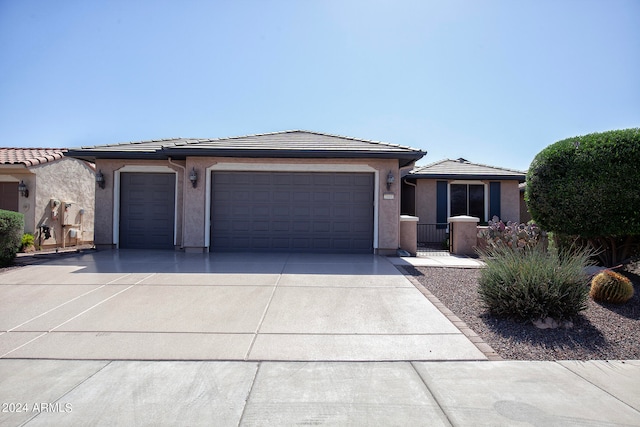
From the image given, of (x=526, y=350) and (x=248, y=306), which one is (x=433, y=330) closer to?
(x=526, y=350)

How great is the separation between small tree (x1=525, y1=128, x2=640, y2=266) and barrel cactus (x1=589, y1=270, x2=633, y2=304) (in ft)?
5.23

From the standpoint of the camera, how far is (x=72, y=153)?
1143 cm

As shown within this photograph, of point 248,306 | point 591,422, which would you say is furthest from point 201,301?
point 591,422

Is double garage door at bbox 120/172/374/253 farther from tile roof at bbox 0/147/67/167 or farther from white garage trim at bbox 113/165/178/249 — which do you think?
tile roof at bbox 0/147/67/167

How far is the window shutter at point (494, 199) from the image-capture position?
1529cm

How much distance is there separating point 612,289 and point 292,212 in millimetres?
7870

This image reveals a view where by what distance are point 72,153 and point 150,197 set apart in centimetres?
277

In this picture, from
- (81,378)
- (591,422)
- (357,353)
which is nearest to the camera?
(591,422)

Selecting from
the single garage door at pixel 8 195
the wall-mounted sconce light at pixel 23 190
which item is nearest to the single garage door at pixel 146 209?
the wall-mounted sconce light at pixel 23 190

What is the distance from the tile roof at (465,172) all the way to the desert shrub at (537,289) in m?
10.0

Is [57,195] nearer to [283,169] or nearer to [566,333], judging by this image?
[283,169]

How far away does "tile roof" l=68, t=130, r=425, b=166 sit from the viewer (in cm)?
1023

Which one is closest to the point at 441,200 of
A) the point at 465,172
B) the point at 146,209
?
the point at 465,172

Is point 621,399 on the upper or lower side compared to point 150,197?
lower
